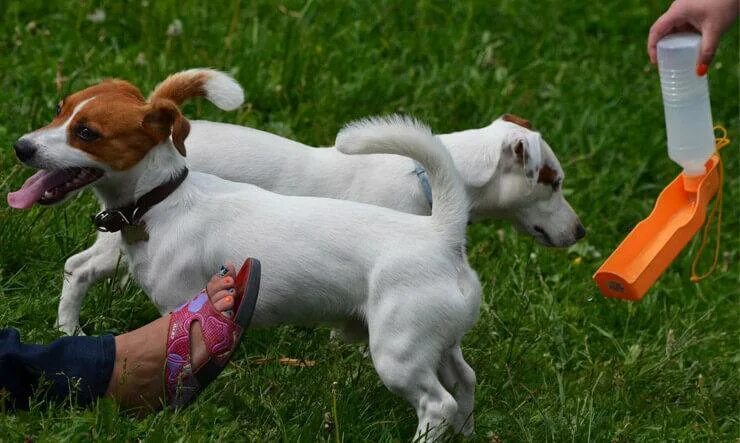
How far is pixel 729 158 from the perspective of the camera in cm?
763

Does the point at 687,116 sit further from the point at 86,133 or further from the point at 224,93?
the point at 86,133

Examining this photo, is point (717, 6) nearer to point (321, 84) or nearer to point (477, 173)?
point (477, 173)

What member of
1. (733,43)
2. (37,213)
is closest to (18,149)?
(37,213)

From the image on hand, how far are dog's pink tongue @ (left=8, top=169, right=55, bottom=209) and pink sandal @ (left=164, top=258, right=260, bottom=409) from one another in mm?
678

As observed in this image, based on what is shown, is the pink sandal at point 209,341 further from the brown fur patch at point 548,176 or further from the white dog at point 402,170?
the brown fur patch at point 548,176

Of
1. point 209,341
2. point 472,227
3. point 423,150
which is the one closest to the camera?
point 209,341

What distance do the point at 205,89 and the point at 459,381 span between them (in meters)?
1.33

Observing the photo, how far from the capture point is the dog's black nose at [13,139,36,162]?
4.01 metres

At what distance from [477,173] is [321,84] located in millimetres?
1601

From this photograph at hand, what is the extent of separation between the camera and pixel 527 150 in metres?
5.16

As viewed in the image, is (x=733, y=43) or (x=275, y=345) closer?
(x=275, y=345)

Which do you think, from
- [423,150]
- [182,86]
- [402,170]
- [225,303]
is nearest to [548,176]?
[402,170]

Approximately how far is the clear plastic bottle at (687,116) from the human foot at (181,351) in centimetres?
171

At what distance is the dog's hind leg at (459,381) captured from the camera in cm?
418
